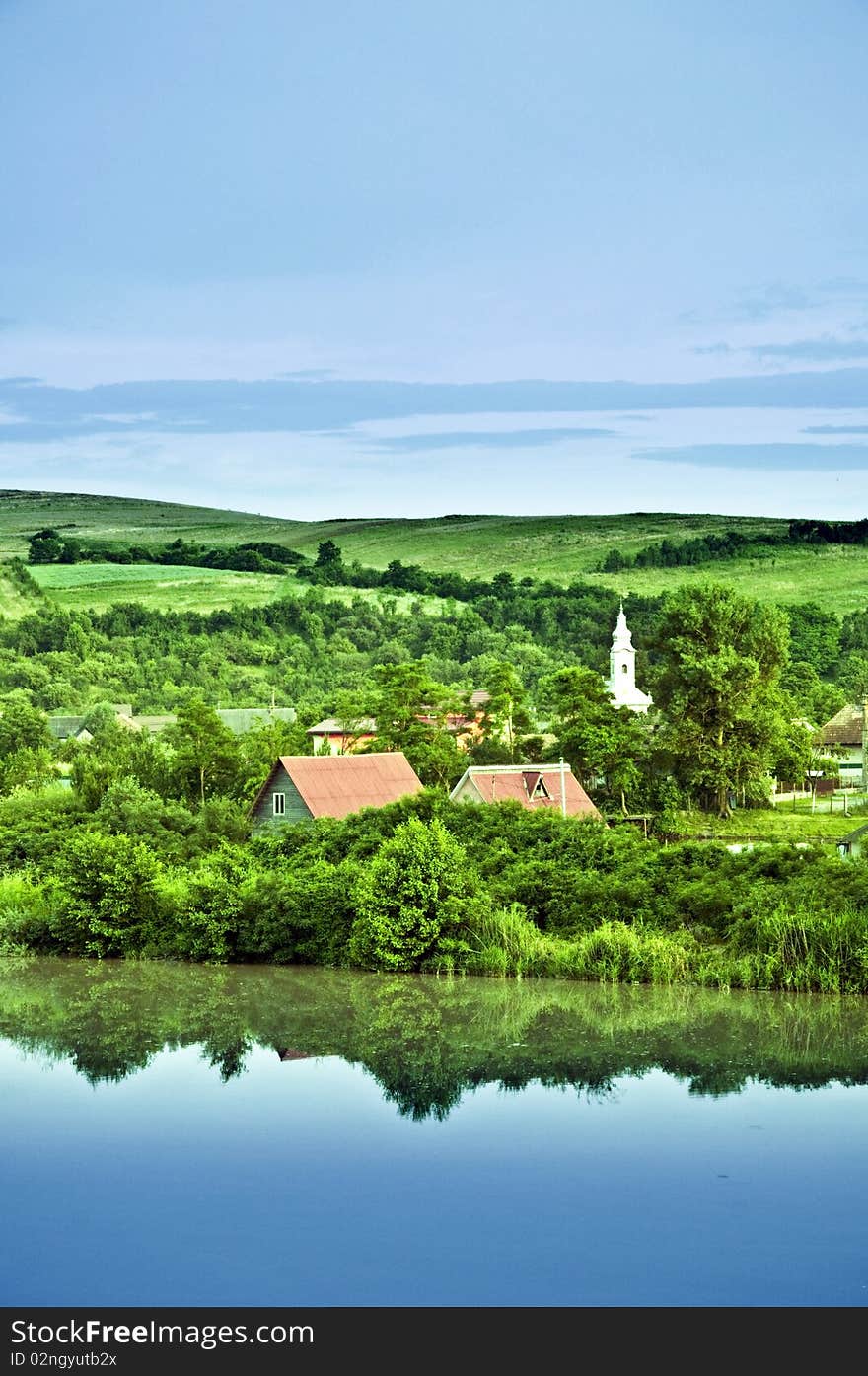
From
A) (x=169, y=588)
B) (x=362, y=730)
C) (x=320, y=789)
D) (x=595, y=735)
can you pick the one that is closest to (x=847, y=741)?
(x=362, y=730)

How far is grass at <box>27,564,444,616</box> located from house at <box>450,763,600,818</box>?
2248 inches

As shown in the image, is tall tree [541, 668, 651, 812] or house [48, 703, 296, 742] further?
house [48, 703, 296, 742]

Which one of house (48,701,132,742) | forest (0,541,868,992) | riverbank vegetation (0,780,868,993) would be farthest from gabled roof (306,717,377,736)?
riverbank vegetation (0,780,868,993)

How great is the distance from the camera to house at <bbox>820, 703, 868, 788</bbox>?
5391 centimetres

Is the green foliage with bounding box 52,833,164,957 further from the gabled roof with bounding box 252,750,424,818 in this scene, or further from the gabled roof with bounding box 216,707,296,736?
the gabled roof with bounding box 216,707,296,736

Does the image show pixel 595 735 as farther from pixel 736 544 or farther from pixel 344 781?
pixel 736 544

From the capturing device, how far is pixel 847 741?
56.5 m

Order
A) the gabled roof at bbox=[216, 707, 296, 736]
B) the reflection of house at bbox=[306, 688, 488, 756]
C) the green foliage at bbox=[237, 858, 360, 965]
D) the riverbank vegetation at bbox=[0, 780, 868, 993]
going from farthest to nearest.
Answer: the gabled roof at bbox=[216, 707, 296, 736], the reflection of house at bbox=[306, 688, 488, 756], the green foliage at bbox=[237, 858, 360, 965], the riverbank vegetation at bbox=[0, 780, 868, 993]

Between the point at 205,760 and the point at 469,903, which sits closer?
the point at 469,903

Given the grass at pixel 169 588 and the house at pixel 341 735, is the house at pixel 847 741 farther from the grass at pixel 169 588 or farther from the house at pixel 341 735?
the grass at pixel 169 588

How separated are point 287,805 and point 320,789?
638 mm

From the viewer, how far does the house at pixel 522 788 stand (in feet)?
107

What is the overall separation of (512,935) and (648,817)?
16857 millimetres
